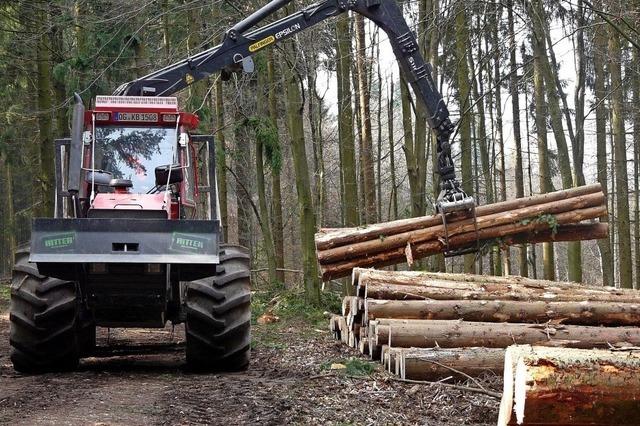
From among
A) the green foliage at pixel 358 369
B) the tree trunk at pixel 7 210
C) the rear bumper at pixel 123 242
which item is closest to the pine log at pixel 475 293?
the green foliage at pixel 358 369

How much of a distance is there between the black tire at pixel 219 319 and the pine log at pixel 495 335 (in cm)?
175

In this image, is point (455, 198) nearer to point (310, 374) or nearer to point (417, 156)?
point (310, 374)

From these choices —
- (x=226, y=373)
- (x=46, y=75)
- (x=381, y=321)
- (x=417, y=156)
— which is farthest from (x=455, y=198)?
(x=46, y=75)

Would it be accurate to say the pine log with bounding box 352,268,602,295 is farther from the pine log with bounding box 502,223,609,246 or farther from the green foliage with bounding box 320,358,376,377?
the green foliage with bounding box 320,358,376,377

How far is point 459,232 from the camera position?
12812mm

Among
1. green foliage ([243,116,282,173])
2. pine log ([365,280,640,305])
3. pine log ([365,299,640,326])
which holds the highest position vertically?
green foliage ([243,116,282,173])

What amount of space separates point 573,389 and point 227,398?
3.50m

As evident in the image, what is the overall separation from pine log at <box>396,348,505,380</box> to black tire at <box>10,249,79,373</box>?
3.53 meters

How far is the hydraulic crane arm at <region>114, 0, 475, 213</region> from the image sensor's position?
1207cm

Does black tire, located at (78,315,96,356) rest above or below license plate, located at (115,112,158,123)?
below

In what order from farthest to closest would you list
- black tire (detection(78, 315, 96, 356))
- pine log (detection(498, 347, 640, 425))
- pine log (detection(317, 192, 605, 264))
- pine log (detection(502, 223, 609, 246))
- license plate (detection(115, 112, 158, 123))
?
1. pine log (detection(502, 223, 609, 246))
2. pine log (detection(317, 192, 605, 264))
3. license plate (detection(115, 112, 158, 123))
4. black tire (detection(78, 315, 96, 356))
5. pine log (detection(498, 347, 640, 425))

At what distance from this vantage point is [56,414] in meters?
6.33

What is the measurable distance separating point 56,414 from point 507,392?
3427 millimetres

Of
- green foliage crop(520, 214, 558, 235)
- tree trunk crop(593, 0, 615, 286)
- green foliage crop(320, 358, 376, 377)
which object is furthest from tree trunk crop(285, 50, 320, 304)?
tree trunk crop(593, 0, 615, 286)
